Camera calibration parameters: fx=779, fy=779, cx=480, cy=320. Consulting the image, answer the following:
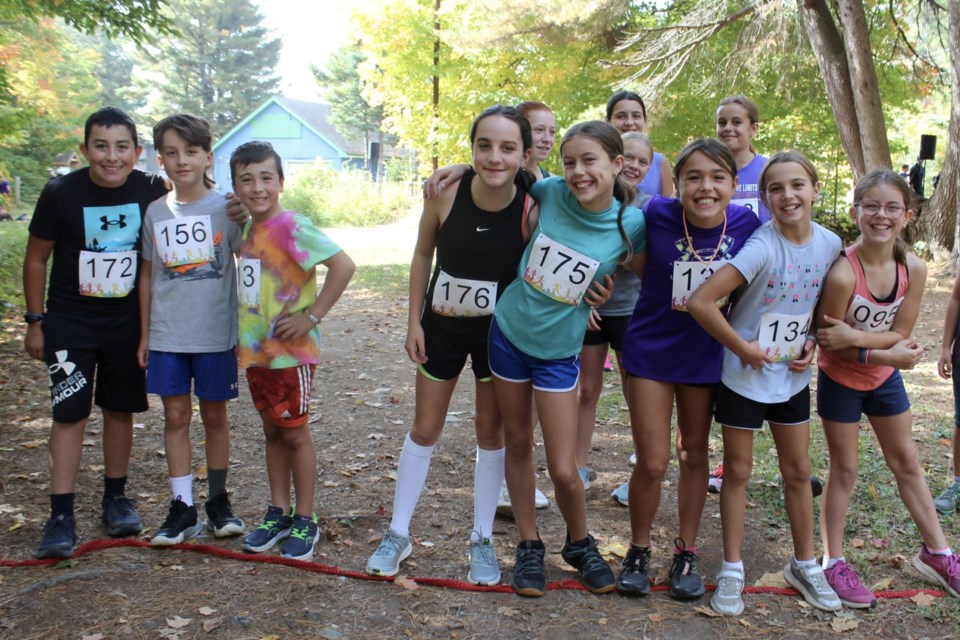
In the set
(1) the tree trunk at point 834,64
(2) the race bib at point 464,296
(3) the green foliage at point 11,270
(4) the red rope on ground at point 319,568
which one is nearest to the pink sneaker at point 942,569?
(4) the red rope on ground at point 319,568

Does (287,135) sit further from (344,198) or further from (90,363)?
(90,363)

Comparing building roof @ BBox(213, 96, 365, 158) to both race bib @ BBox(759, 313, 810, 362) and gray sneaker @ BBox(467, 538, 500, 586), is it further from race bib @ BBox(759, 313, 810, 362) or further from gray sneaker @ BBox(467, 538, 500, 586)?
race bib @ BBox(759, 313, 810, 362)

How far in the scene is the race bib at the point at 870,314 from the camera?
3105mm

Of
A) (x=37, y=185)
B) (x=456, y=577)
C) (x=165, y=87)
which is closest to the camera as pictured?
(x=456, y=577)

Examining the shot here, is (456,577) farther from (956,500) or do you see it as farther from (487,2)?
(487,2)

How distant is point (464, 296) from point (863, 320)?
1.61 meters

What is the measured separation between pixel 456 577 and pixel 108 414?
5.95ft

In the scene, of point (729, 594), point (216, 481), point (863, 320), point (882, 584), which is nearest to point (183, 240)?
point (216, 481)

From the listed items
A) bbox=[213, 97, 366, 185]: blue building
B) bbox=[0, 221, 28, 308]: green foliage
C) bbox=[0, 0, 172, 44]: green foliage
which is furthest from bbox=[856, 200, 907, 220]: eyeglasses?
bbox=[213, 97, 366, 185]: blue building

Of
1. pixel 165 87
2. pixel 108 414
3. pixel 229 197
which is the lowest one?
pixel 108 414

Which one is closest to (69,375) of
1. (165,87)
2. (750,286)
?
(750,286)

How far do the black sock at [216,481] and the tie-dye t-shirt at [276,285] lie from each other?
0.66 metres

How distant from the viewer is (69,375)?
138 inches

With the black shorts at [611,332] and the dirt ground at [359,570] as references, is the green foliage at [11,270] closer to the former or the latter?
the dirt ground at [359,570]
